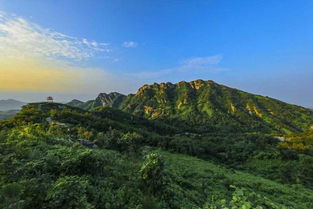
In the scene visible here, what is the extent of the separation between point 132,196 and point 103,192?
178 cm

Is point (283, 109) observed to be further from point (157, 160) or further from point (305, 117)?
point (157, 160)

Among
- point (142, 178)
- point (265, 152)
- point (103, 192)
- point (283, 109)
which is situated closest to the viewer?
point (103, 192)

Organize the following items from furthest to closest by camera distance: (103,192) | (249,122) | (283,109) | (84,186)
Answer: (283,109), (249,122), (103,192), (84,186)

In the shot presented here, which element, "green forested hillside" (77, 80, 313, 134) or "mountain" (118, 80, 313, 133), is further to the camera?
"mountain" (118, 80, 313, 133)

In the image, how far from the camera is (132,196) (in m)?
11.3

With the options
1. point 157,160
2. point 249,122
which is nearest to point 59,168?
point 157,160

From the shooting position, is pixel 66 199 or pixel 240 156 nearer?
pixel 66 199

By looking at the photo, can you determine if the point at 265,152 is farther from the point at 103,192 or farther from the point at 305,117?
the point at 305,117

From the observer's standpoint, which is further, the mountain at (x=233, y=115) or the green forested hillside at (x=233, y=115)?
the mountain at (x=233, y=115)

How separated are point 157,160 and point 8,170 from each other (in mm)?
9893

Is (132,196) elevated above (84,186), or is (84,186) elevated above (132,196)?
(84,186)

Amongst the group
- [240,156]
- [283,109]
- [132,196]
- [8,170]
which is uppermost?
[283,109]

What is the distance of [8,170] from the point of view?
37.8ft

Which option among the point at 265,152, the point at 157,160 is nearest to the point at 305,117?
the point at 265,152
